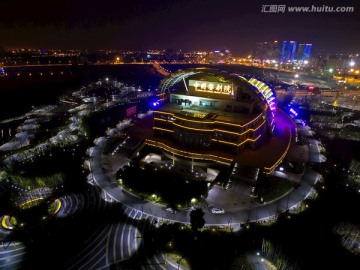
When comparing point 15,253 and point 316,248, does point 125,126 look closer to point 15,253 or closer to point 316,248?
point 15,253

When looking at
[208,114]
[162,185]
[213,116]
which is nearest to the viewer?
[162,185]


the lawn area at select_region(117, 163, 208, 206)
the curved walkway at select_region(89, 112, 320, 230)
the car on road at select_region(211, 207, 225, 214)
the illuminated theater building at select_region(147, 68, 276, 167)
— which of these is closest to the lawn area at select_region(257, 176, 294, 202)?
the curved walkway at select_region(89, 112, 320, 230)

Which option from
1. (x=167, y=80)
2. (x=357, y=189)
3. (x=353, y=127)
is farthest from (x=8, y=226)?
(x=353, y=127)

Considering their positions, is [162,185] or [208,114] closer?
[162,185]

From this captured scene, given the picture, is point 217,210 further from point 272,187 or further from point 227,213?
point 272,187

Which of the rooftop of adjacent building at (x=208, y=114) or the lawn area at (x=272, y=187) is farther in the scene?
the rooftop of adjacent building at (x=208, y=114)

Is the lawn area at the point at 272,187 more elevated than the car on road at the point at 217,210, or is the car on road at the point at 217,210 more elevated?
the lawn area at the point at 272,187

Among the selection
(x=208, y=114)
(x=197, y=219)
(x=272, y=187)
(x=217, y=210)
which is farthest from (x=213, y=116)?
(x=197, y=219)

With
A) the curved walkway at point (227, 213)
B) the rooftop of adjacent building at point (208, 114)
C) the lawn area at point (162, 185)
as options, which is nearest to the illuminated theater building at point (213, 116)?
the rooftop of adjacent building at point (208, 114)

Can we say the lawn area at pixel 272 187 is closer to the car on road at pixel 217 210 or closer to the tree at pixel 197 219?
the car on road at pixel 217 210

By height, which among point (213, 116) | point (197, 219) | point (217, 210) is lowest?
point (217, 210)
